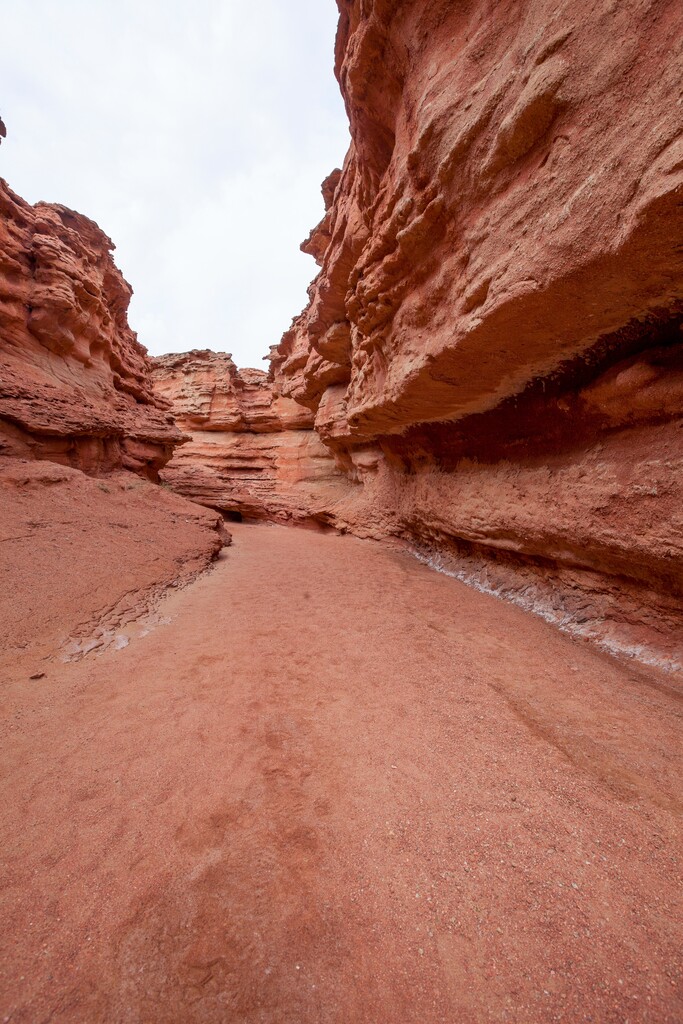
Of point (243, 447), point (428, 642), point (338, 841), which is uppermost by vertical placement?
point (243, 447)

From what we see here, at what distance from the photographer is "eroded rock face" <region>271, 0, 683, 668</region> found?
2615 millimetres

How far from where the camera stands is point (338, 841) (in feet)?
5.60

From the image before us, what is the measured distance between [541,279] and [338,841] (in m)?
4.13

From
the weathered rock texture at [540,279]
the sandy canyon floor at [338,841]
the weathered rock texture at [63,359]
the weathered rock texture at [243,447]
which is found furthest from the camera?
the weathered rock texture at [243,447]

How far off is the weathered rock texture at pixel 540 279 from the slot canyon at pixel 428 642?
31 mm

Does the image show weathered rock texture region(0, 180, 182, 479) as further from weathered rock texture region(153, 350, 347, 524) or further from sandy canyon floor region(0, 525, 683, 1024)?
weathered rock texture region(153, 350, 347, 524)

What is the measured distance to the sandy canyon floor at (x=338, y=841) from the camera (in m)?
1.22

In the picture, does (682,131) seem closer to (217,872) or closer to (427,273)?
(427,273)

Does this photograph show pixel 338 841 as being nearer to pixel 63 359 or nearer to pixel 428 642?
pixel 428 642

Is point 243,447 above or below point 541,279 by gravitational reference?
below

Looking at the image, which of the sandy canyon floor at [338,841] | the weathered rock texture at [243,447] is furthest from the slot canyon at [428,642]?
the weathered rock texture at [243,447]

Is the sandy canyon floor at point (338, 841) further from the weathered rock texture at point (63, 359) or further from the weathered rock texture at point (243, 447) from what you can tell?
the weathered rock texture at point (243, 447)

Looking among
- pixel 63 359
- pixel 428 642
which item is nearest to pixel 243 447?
pixel 63 359

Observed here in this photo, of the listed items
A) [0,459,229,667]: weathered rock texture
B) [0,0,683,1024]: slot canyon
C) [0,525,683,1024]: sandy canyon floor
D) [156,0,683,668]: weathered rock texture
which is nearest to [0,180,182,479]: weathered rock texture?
[0,0,683,1024]: slot canyon
